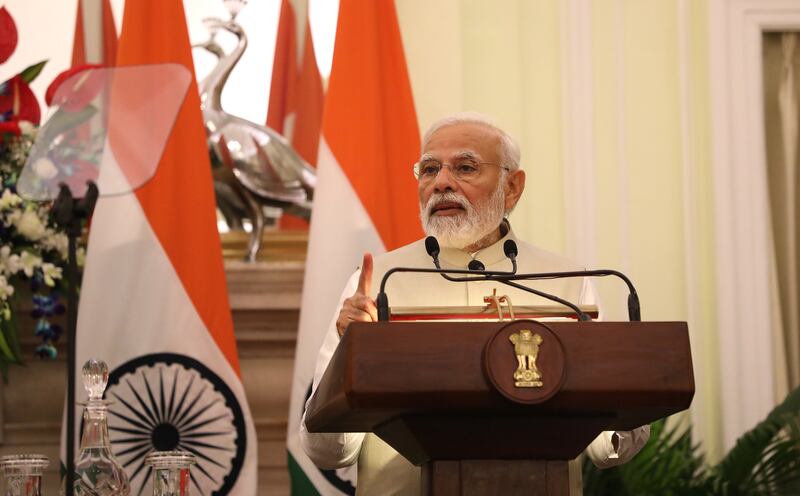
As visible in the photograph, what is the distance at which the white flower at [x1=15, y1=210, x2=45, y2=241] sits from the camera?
4316 mm

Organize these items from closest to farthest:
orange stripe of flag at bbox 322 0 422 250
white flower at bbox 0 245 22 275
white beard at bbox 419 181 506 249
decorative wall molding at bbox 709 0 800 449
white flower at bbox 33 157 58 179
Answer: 1. white beard at bbox 419 181 506 249
2. white flower at bbox 33 157 58 179
3. white flower at bbox 0 245 22 275
4. orange stripe of flag at bbox 322 0 422 250
5. decorative wall molding at bbox 709 0 800 449

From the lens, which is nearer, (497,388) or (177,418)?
(497,388)

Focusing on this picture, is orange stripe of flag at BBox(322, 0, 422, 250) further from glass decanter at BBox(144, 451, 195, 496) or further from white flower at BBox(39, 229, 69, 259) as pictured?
glass decanter at BBox(144, 451, 195, 496)

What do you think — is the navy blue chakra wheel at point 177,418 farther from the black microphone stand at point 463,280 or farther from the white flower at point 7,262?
the black microphone stand at point 463,280

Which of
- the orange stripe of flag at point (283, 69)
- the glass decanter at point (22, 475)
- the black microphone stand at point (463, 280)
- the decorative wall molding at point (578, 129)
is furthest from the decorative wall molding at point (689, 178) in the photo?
the glass decanter at point (22, 475)

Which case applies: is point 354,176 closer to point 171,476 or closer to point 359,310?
point 171,476

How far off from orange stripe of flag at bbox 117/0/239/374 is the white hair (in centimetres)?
138

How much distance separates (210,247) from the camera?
15.0ft

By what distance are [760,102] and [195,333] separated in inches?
107

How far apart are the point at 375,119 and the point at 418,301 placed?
146cm

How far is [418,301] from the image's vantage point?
11.3 feet

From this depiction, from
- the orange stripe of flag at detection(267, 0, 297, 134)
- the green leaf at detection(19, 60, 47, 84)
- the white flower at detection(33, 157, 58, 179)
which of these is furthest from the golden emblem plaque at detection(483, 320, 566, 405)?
the orange stripe of flag at detection(267, 0, 297, 134)

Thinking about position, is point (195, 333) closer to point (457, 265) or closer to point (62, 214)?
point (62, 214)

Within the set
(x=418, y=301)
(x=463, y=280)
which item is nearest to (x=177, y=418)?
(x=418, y=301)
